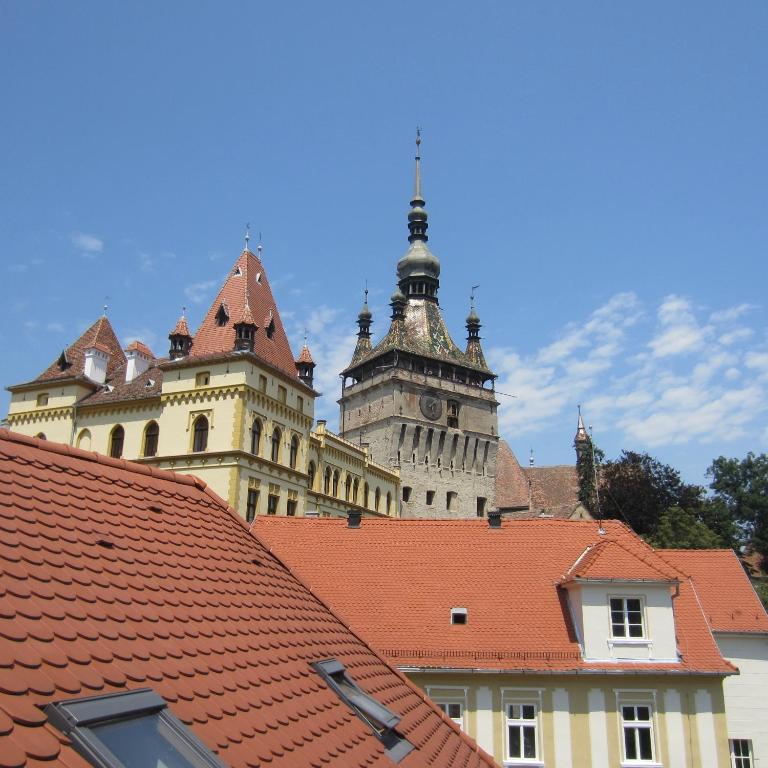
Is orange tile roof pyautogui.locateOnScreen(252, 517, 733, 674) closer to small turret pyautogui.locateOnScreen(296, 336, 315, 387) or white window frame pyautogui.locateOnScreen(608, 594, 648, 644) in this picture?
white window frame pyautogui.locateOnScreen(608, 594, 648, 644)

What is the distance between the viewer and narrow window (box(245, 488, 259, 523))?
3462 centimetres

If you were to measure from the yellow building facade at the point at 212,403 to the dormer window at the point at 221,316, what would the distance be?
2.4 inches

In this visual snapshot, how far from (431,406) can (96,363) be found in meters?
29.6

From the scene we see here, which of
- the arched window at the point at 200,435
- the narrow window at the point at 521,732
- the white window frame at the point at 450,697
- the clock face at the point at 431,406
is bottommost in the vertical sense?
the narrow window at the point at 521,732

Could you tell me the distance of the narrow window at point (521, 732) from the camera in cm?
1592

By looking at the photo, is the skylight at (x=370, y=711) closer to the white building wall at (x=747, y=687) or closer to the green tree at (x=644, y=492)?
the white building wall at (x=747, y=687)

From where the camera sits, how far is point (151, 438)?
3691cm

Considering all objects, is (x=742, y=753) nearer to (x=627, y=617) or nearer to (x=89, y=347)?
(x=627, y=617)

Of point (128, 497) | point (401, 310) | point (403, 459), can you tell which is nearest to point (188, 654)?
point (128, 497)

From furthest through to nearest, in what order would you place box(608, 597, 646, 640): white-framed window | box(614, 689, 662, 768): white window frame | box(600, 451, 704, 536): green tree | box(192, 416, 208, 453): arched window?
box(600, 451, 704, 536): green tree
box(192, 416, 208, 453): arched window
box(608, 597, 646, 640): white-framed window
box(614, 689, 662, 768): white window frame

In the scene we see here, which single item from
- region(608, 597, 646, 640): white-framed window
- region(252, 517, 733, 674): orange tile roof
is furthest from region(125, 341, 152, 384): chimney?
region(608, 597, 646, 640): white-framed window

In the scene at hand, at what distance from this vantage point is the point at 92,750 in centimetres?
336

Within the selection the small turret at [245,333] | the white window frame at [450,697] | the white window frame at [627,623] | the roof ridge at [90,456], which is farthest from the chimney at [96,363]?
the roof ridge at [90,456]

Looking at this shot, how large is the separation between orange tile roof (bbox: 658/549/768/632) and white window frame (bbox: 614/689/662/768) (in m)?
6.01
